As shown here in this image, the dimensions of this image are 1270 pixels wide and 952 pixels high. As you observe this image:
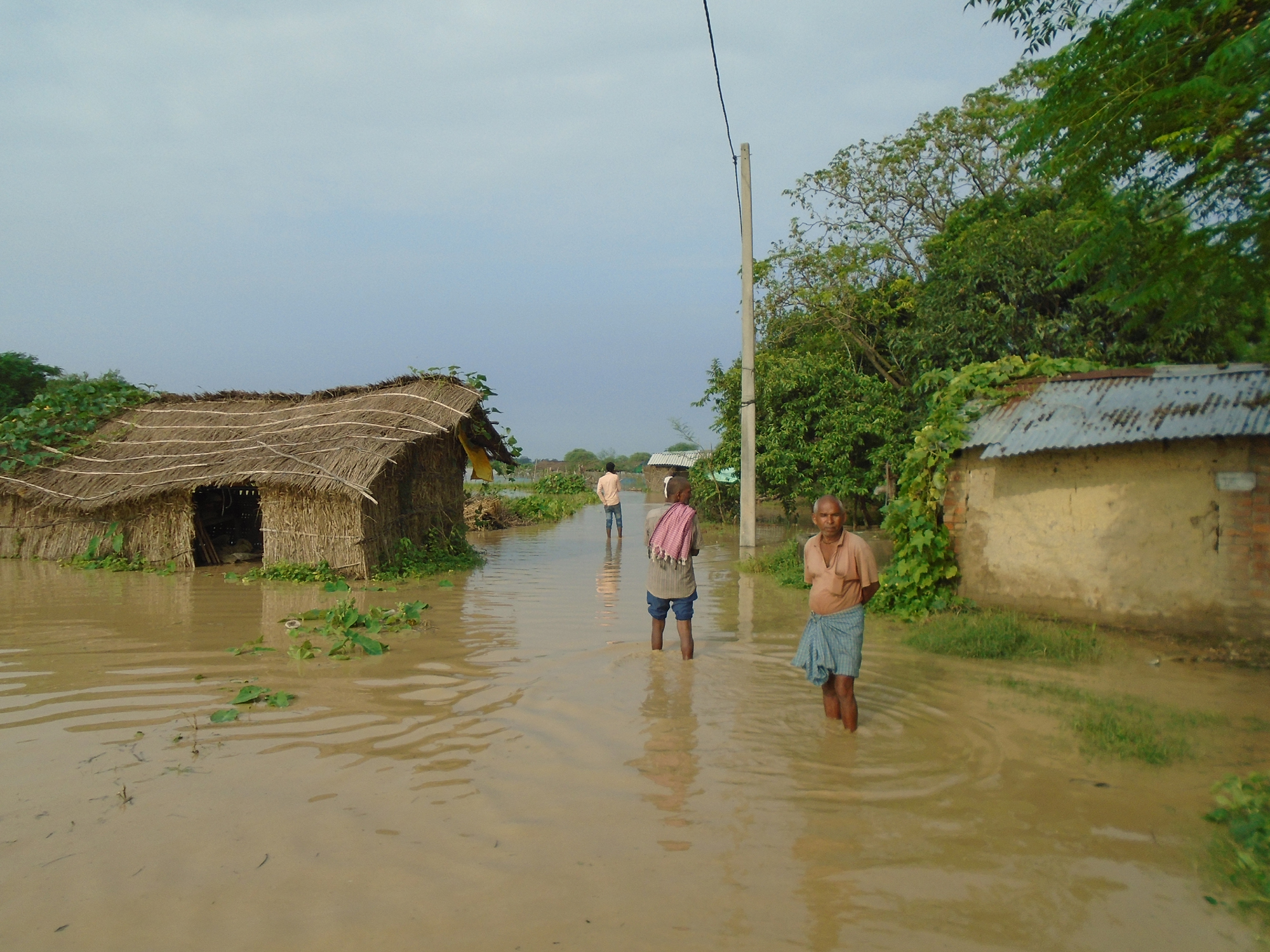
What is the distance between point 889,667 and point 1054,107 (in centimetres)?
444

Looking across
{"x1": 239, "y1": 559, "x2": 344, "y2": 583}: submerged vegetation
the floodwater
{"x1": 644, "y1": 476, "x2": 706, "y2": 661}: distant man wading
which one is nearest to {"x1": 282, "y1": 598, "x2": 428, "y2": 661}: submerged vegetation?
the floodwater

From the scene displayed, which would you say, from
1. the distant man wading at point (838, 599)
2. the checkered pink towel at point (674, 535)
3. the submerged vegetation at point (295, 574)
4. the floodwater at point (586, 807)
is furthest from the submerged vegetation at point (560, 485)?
the distant man wading at point (838, 599)

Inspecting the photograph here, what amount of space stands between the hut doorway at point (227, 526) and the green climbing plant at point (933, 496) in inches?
387

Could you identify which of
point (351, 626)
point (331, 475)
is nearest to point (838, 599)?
point (351, 626)

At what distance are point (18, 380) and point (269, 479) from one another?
60.9 ft

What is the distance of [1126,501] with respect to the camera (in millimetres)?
7852

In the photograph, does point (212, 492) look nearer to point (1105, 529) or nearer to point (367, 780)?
point (367, 780)

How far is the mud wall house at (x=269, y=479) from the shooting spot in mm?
12102

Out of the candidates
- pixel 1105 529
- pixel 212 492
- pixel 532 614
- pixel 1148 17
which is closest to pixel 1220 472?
pixel 1105 529

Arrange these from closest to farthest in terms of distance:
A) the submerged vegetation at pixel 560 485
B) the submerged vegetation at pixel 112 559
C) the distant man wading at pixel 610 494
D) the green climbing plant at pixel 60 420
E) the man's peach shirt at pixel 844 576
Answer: the man's peach shirt at pixel 844 576 → the submerged vegetation at pixel 112 559 → the green climbing plant at pixel 60 420 → the distant man wading at pixel 610 494 → the submerged vegetation at pixel 560 485

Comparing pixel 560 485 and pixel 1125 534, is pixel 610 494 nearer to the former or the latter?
pixel 1125 534

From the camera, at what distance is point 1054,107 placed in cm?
594

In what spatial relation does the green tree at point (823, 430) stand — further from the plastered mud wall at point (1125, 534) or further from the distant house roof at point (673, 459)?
the distant house roof at point (673, 459)

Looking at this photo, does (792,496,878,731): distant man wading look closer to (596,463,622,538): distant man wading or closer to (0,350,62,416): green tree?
(596,463,622,538): distant man wading
